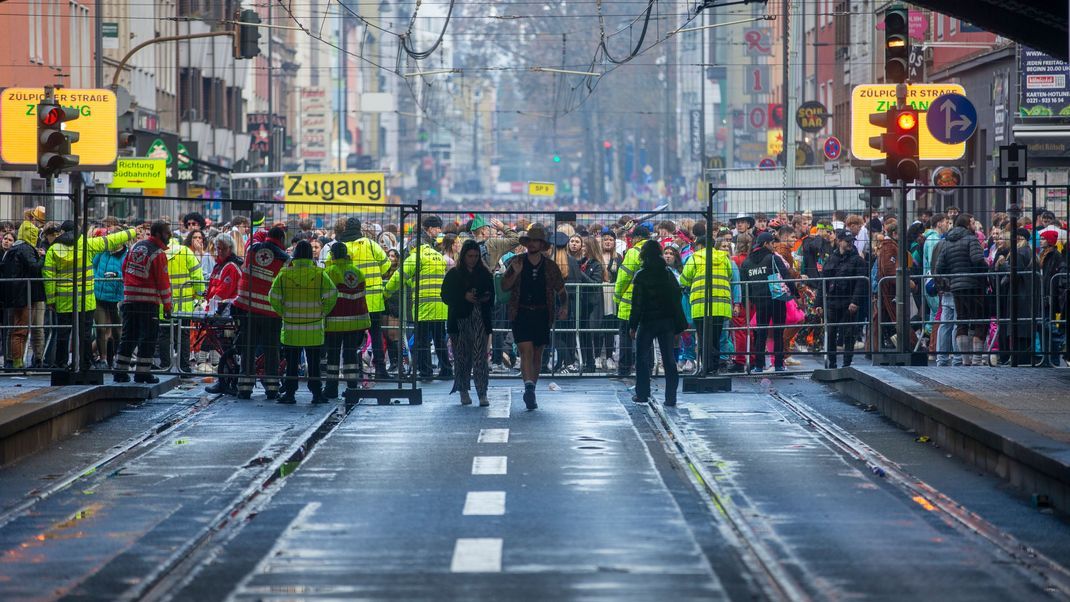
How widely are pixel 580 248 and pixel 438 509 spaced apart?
13.2 meters

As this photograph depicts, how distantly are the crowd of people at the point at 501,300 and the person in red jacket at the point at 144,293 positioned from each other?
0.02 metres

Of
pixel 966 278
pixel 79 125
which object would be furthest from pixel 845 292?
pixel 79 125

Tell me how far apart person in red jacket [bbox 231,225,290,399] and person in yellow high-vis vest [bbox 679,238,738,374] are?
465cm

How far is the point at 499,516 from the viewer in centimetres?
1159

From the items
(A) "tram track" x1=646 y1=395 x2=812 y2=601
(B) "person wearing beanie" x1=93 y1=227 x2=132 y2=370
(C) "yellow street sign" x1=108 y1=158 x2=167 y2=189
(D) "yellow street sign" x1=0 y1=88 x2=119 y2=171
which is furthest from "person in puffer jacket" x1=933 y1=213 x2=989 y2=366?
(C) "yellow street sign" x1=108 y1=158 x2=167 y2=189

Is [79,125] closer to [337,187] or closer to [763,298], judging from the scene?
[763,298]

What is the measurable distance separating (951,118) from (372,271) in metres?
6.74

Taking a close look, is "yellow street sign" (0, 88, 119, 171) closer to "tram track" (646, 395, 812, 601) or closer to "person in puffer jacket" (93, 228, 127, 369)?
"person in puffer jacket" (93, 228, 127, 369)

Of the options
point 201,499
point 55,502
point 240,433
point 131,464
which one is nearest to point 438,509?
point 201,499

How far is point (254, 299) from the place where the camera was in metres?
20.2

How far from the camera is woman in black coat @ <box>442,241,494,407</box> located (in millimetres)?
19391

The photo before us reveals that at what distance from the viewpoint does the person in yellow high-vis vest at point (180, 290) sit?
71.8 ft

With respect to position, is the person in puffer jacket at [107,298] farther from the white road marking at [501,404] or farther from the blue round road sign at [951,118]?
the blue round road sign at [951,118]

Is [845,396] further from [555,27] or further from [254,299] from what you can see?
[555,27]
